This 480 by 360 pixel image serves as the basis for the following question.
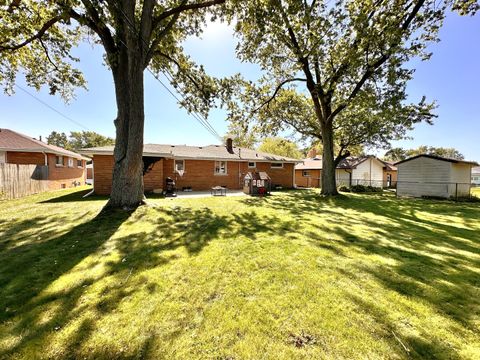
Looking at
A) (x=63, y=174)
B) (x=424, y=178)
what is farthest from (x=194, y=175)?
(x=424, y=178)

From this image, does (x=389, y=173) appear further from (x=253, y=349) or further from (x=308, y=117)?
(x=253, y=349)

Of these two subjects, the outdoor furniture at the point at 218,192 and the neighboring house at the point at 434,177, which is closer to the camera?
the outdoor furniture at the point at 218,192

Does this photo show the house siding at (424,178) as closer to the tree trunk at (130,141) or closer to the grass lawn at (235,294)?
the grass lawn at (235,294)

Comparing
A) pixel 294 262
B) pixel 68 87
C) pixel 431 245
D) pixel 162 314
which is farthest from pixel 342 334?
pixel 68 87

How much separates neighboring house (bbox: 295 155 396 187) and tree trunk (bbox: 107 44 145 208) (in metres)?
22.0

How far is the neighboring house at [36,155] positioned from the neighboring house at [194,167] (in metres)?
4.85

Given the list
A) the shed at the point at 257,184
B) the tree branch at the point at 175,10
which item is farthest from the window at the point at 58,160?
the shed at the point at 257,184

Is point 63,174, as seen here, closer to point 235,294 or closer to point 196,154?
point 196,154

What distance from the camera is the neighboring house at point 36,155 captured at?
46.5 feet

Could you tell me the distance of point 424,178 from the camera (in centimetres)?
1716

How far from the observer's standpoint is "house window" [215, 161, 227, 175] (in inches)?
700

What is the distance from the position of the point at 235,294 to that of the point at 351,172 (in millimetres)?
25056

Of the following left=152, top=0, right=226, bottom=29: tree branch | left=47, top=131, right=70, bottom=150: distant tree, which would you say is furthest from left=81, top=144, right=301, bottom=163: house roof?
left=47, top=131, right=70, bottom=150: distant tree

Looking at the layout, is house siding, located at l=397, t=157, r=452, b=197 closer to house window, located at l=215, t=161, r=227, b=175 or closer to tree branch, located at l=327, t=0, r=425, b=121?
tree branch, located at l=327, t=0, r=425, b=121
